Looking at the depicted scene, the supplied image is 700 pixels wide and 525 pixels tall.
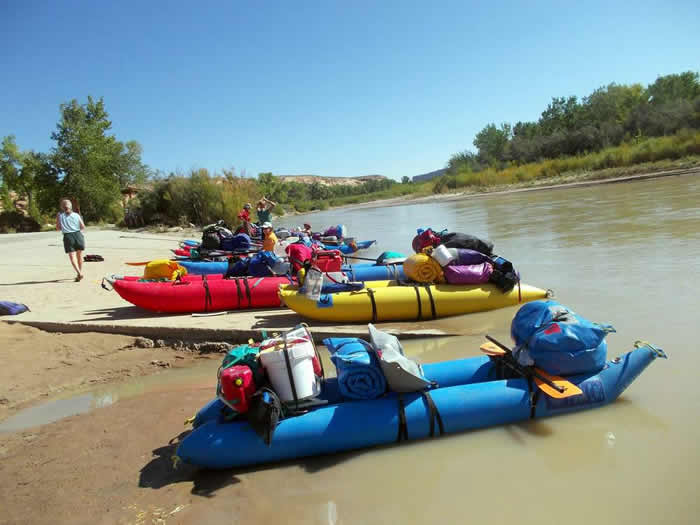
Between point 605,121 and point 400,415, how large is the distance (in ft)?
141

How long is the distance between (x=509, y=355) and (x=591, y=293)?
3615mm

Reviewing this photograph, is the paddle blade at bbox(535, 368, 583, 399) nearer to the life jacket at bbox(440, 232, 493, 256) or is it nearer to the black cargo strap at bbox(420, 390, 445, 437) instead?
the black cargo strap at bbox(420, 390, 445, 437)

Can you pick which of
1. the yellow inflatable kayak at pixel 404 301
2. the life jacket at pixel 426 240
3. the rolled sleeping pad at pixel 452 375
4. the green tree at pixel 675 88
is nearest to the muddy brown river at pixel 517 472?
the rolled sleeping pad at pixel 452 375

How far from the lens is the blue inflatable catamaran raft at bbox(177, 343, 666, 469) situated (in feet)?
9.35

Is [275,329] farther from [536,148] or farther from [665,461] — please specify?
[536,148]

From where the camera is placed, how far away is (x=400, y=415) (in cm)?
300

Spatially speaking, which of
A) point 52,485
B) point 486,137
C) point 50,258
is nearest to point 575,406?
point 52,485

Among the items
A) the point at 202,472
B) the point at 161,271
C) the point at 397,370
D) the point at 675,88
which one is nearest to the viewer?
the point at 202,472

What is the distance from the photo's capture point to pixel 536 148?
37875mm

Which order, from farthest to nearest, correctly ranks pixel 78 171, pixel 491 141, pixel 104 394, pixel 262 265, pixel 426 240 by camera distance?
pixel 491 141, pixel 78 171, pixel 426 240, pixel 262 265, pixel 104 394

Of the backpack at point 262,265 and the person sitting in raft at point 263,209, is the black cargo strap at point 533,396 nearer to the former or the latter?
the backpack at point 262,265

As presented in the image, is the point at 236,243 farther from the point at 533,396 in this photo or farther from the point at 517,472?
the point at 517,472

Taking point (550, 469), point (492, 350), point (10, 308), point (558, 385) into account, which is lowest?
point (550, 469)

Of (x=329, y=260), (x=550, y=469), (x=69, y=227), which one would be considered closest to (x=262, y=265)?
(x=329, y=260)
